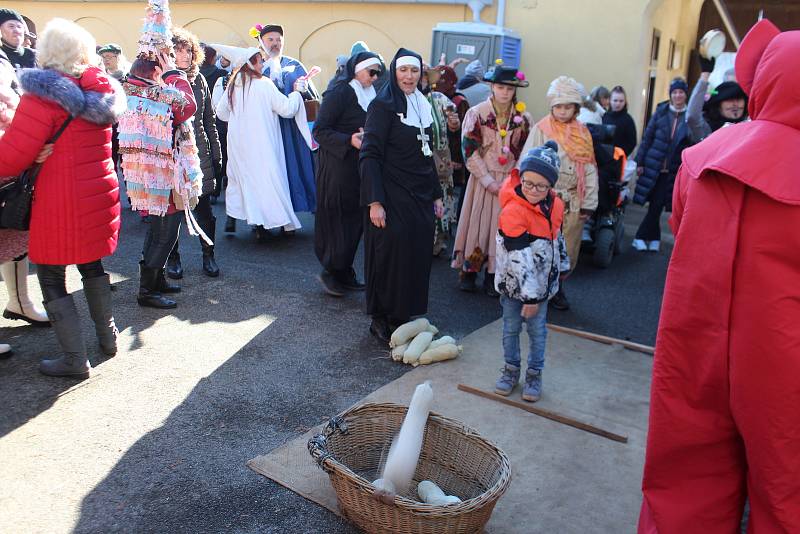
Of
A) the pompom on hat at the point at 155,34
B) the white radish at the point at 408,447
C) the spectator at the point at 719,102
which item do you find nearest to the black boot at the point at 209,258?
the pompom on hat at the point at 155,34

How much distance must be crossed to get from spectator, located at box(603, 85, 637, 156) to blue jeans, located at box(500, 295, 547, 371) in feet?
18.6

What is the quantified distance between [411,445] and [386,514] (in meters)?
0.34

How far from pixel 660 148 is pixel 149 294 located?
18.2ft

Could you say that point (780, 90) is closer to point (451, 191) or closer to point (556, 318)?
point (556, 318)

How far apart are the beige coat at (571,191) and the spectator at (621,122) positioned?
354 centimetres

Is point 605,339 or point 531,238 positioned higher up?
point 531,238

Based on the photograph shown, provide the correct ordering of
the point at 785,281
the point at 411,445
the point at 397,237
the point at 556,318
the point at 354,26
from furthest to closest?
the point at 354,26, the point at 556,318, the point at 397,237, the point at 411,445, the point at 785,281

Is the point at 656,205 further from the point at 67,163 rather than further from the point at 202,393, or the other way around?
the point at 67,163

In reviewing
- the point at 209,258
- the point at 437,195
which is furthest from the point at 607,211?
the point at 209,258

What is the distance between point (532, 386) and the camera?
399 cm

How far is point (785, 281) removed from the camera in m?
1.72

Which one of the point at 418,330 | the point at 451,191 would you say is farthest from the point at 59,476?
the point at 451,191

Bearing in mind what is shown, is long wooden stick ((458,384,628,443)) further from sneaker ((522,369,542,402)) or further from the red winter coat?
the red winter coat

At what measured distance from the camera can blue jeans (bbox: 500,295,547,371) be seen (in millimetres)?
3881
